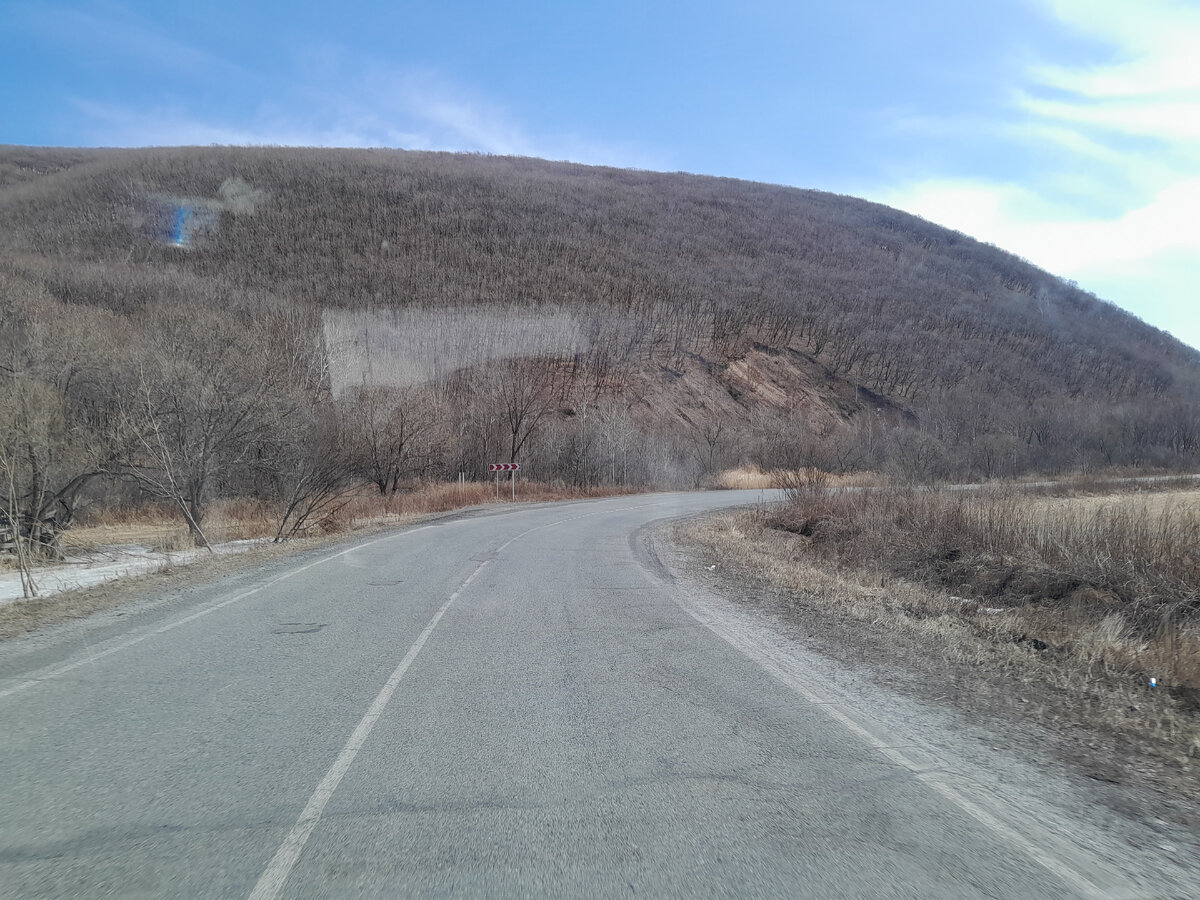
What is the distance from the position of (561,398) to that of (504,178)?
168 ft

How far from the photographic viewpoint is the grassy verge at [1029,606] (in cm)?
566

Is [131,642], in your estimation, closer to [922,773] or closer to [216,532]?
[922,773]

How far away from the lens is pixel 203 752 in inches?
192

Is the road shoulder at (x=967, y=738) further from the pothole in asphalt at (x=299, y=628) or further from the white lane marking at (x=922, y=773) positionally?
the pothole in asphalt at (x=299, y=628)

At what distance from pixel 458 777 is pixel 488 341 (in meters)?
53.6

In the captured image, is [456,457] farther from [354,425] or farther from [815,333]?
[815,333]

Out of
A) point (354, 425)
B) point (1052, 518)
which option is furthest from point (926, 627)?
point (354, 425)

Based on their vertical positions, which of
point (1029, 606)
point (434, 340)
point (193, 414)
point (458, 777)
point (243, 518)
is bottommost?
point (1029, 606)

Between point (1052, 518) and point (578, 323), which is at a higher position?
point (578, 323)

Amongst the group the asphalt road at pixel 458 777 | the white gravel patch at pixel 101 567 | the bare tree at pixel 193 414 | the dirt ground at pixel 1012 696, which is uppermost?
the bare tree at pixel 193 414

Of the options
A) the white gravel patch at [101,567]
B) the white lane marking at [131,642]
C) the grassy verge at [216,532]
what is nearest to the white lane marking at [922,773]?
the white lane marking at [131,642]

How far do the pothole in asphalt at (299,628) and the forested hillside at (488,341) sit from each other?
11.7 meters

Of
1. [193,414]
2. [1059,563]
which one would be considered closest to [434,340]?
[193,414]

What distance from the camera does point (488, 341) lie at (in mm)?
56625
